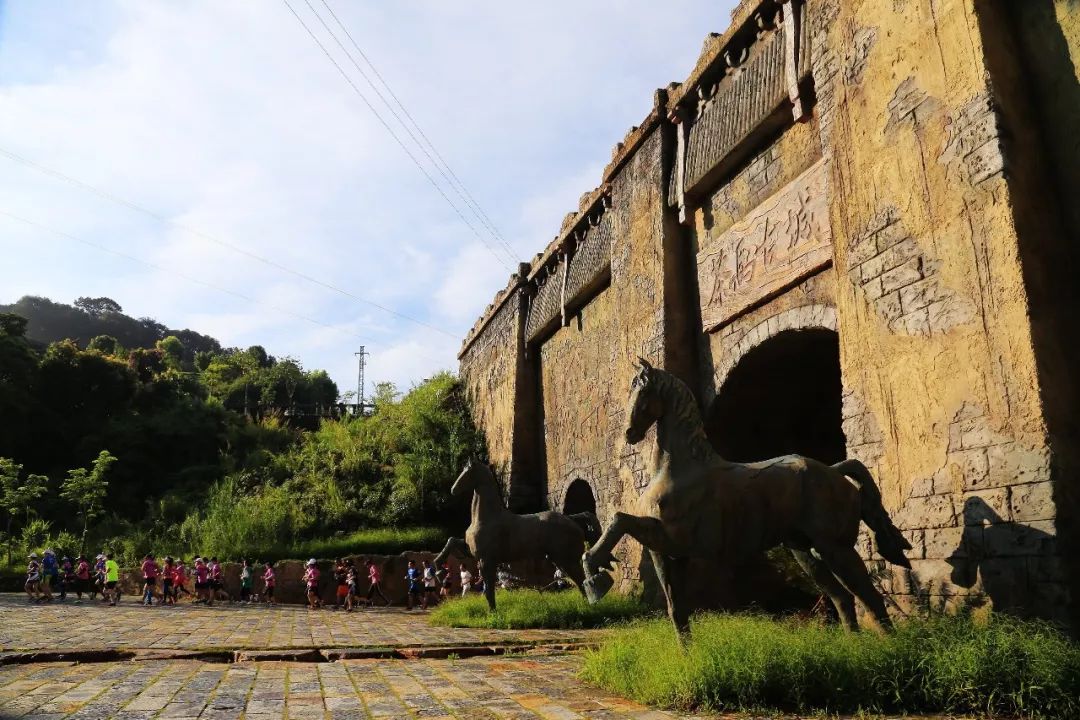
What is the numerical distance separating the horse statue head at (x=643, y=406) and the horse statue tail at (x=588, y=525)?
536 cm

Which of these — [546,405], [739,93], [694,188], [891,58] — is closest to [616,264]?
[694,188]

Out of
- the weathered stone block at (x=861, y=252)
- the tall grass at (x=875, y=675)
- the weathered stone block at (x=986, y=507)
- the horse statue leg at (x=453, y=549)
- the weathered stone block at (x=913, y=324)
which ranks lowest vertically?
the tall grass at (x=875, y=675)

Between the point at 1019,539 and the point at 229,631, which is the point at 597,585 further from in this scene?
the point at 229,631

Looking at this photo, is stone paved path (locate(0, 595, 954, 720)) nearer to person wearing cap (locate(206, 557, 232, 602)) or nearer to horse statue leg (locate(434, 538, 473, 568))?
horse statue leg (locate(434, 538, 473, 568))

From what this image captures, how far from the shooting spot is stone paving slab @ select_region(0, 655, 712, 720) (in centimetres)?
388

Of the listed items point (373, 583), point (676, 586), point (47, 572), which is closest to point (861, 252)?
point (676, 586)

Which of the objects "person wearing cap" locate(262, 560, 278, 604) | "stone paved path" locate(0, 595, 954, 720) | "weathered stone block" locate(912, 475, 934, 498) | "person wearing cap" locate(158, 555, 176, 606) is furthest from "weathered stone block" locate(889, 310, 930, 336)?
"person wearing cap" locate(158, 555, 176, 606)

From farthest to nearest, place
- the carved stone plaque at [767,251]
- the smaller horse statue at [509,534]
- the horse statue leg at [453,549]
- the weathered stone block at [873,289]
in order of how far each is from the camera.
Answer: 1. the horse statue leg at [453,549]
2. the smaller horse statue at [509,534]
3. the carved stone plaque at [767,251]
4. the weathered stone block at [873,289]

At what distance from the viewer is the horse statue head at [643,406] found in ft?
17.7

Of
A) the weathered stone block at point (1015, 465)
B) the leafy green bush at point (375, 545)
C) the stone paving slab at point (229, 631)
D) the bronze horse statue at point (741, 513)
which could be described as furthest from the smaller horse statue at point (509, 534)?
the leafy green bush at point (375, 545)

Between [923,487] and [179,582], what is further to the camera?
[179,582]

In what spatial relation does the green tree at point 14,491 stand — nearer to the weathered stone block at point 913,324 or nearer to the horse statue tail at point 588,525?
the horse statue tail at point 588,525

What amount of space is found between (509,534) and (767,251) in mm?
4940

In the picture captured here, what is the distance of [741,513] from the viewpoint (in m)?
5.15
